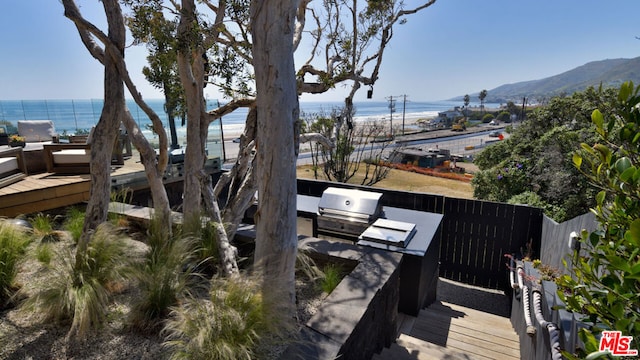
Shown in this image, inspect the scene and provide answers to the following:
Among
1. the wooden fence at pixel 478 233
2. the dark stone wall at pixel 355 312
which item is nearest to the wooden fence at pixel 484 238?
the wooden fence at pixel 478 233

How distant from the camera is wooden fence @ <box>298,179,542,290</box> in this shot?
211 inches

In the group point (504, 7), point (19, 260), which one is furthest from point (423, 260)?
point (504, 7)

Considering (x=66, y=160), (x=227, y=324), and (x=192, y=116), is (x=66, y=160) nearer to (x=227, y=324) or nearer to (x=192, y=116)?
(x=192, y=116)


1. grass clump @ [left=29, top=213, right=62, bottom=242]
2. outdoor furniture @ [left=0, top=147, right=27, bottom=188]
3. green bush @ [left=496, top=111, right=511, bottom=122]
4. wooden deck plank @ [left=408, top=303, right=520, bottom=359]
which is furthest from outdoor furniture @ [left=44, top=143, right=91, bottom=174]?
green bush @ [left=496, top=111, right=511, bottom=122]

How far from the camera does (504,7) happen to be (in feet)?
48.9

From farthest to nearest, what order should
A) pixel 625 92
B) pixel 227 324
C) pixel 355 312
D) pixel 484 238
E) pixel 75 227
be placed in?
pixel 484 238, pixel 75 227, pixel 355 312, pixel 227 324, pixel 625 92

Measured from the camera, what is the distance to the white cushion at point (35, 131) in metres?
11.8

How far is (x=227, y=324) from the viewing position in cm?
165

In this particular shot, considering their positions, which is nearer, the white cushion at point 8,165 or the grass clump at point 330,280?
the grass clump at point 330,280

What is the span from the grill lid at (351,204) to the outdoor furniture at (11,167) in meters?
4.55

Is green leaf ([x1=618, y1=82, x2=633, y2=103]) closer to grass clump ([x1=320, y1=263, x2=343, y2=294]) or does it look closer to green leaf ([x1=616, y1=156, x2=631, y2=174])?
green leaf ([x1=616, y1=156, x2=631, y2=174])

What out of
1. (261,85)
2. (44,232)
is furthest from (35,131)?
(261,85)

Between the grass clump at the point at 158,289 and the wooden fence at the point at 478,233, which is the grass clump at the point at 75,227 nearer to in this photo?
the grass clump at the point at 158,289

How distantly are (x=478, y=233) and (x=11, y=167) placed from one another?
746 centimetres
